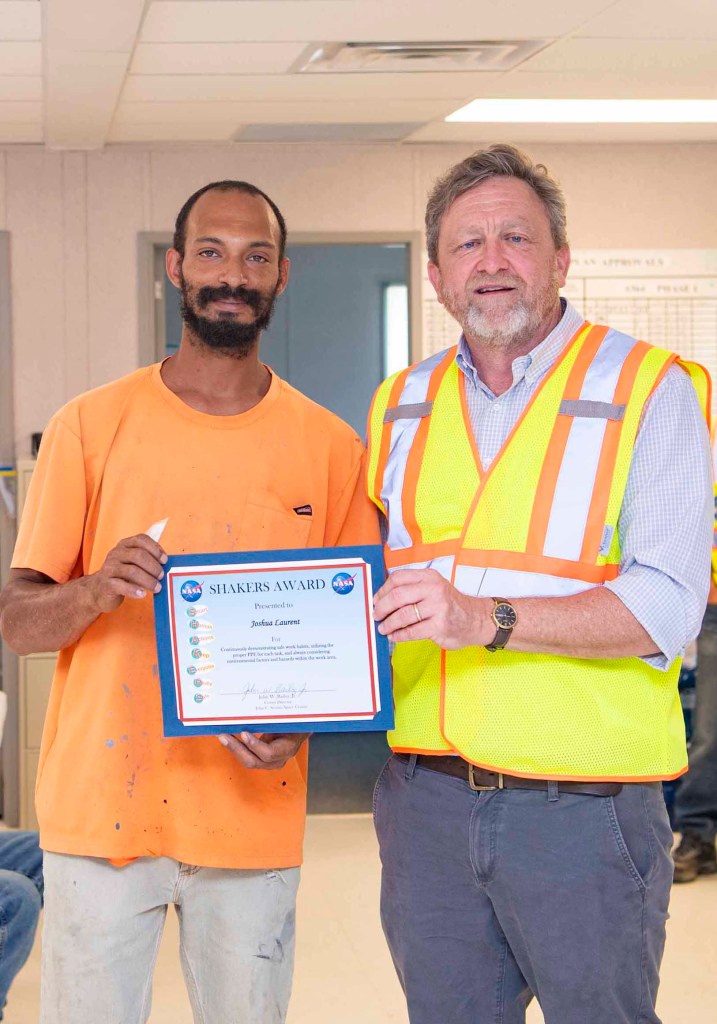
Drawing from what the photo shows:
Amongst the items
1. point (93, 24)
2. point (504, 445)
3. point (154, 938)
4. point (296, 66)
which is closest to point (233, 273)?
point (504, 445)

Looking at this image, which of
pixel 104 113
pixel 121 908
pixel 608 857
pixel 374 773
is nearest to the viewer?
pixel 608 857

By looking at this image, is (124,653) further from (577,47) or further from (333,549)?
(577,47)

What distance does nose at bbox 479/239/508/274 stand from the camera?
2.04 meters

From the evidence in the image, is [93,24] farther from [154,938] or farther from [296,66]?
[154,938]

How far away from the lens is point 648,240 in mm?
5988

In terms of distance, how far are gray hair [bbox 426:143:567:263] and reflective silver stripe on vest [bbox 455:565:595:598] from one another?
0.57 meters

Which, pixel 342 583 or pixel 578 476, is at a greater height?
pixel 578 476

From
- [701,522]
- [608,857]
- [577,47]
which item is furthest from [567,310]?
[577,47]

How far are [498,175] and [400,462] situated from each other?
1.61 ft

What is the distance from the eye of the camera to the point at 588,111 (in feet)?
17.2

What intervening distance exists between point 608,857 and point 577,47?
10.2 feet

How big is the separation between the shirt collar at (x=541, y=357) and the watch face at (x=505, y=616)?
0.39 m

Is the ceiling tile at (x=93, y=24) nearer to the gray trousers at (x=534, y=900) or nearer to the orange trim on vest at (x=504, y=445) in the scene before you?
the orange trim on vest at (x=504, y=445)
